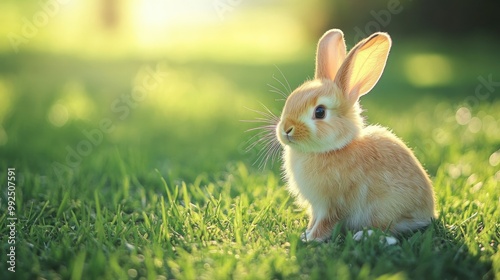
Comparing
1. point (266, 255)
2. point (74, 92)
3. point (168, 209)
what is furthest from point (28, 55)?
point (266, 255)

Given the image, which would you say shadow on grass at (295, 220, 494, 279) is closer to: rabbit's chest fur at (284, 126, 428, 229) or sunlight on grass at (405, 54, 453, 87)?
rabbit's chest fur at (284, 126, 428, 229)

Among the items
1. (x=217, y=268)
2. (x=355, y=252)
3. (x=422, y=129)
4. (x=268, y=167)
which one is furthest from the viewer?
(x=422, y=129)

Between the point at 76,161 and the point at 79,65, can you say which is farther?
the point at 79,65

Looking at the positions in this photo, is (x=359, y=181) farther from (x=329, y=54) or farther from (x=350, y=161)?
(x=329, y=54)

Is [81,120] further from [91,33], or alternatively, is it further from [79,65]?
[91,33]

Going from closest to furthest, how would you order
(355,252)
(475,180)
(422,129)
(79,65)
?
(355,252) < (475,180) < (422,129) < (79,65)

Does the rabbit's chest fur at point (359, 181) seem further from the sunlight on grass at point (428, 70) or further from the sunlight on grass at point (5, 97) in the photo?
the sunlight on grass at point (428, 70)

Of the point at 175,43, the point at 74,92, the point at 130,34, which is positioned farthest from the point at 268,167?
the point at 130,34
